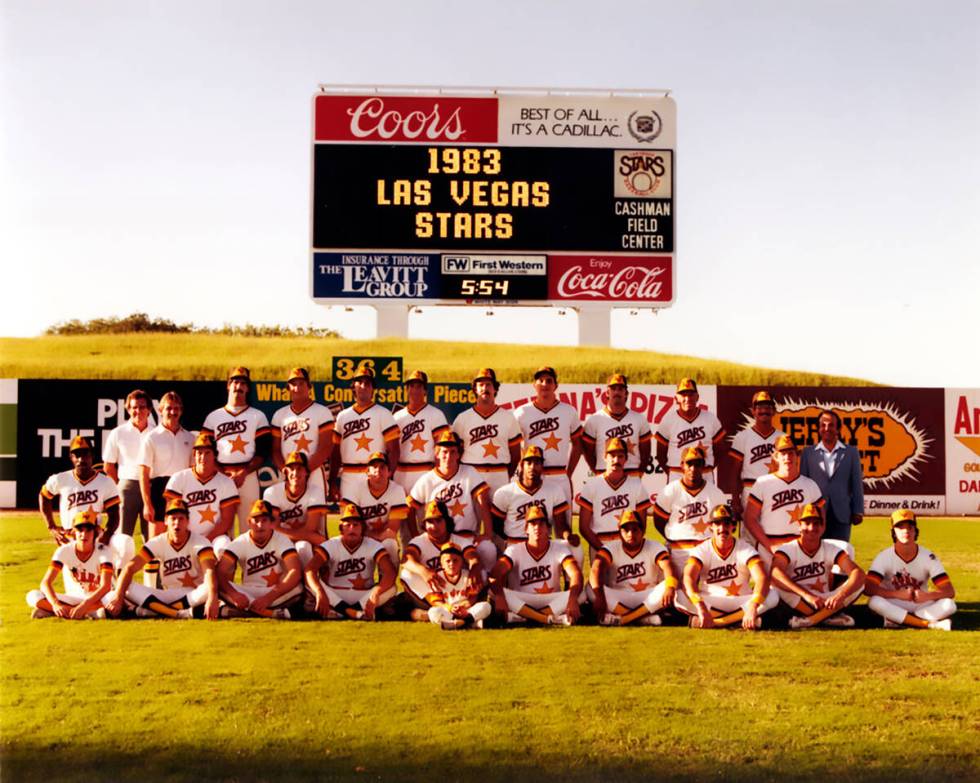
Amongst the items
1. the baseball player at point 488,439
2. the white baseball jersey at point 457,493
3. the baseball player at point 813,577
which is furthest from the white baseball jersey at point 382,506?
the baseball player at point 813,577

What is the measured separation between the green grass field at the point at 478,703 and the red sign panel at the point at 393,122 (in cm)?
1022

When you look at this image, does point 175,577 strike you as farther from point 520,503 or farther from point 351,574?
point 520,503

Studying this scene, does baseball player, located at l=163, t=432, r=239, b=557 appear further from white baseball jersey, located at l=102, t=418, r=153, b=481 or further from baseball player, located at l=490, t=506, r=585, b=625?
baseball player, located at l=490, t=506, r=585, b=625

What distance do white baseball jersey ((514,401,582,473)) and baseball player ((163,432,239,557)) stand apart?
230cm

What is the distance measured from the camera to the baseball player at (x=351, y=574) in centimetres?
730

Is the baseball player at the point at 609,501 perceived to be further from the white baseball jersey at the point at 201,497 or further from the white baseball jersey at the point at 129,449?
the white baseball jersey at the point at 129,449

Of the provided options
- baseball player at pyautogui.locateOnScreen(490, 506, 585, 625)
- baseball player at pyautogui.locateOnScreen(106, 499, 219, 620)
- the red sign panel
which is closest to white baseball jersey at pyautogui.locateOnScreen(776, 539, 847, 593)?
baseball player at pyautogui.locateOnScreen(490, 506, 585, 625)

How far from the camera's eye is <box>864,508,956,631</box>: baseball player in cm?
716

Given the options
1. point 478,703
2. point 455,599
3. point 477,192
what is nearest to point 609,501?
point 455,599

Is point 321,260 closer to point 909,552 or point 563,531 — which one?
point 563,531

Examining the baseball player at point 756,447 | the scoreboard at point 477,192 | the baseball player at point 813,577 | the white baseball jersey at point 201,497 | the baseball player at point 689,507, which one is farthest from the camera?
the scoreboard at point 477,192

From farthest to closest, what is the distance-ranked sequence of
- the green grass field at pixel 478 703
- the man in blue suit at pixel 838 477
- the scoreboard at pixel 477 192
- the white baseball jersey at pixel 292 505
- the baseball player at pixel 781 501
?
the scoreboard at pixel 477 192 < the man in blue suit at pixel 838 477 < the white baseball jersey at pixel 292 505 < the baseball player at pixel 781 501 < the green grass field at pixel 478 703

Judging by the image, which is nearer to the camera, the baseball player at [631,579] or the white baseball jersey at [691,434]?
the baseball player at [631,579]

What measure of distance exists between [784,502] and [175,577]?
14.4 feet
